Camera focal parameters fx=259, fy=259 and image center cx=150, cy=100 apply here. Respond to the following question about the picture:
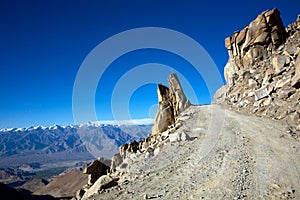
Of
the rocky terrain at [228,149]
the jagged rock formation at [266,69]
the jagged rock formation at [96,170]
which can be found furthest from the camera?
the jagged rock formation at [96,170]

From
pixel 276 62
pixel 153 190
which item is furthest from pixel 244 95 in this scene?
pixel 153 190

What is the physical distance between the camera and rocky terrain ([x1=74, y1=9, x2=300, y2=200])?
53.2 feet

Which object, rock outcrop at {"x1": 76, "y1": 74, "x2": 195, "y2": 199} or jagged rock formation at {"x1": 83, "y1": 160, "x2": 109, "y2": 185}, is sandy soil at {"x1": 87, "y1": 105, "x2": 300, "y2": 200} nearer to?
rock outcrop at {"x1": 76, "y1": 74, "x2": 195, "y2": 199}

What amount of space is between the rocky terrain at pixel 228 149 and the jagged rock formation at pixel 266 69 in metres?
0.13

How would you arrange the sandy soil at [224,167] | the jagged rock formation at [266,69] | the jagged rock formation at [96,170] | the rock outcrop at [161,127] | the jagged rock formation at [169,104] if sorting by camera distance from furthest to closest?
the jagged rock formation at [169,104] < the jagged rock formation at [96,170] < the rock outcrop at [161,127] < the jagged rock formation at [266,69] < the sandy soil at [224,167]

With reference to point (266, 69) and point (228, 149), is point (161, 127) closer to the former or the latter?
point (266, 69)

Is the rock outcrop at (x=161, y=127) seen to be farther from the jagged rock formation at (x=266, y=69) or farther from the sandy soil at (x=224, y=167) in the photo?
the jagged rock formation at (x=266, y=69)

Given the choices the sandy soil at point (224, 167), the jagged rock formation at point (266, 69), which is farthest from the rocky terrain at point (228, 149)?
the jagged rock formation at point (266, 69)

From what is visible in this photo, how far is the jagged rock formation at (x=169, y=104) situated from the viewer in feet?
136

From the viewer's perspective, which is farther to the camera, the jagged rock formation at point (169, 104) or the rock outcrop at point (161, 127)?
the jagged rock formation at point (169, 104)

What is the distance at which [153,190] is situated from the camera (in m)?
17.9

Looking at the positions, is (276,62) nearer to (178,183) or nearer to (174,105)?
(174,105)

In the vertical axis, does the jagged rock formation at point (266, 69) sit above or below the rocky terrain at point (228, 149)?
above

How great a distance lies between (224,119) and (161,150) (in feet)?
35.2
